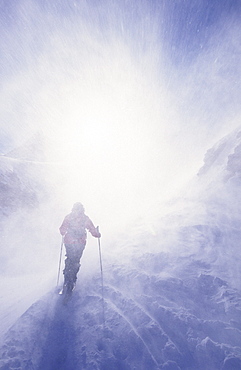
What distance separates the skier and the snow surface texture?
→ 0.61 m

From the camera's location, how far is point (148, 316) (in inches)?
213

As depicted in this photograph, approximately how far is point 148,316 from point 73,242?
3.44m

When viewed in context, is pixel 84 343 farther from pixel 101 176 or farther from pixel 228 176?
pixel 101 176

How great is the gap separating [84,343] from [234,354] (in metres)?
3.84

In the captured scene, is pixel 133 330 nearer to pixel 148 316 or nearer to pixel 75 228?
pixel 148 316

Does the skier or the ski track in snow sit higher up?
the skier

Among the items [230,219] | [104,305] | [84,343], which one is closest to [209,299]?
[104,305]

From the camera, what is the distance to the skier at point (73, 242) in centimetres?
642

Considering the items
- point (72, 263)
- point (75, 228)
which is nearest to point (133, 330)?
point (72, 263)

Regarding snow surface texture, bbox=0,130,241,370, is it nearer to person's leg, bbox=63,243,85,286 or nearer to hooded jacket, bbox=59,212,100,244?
person's leg, bbox=63,243,85,286

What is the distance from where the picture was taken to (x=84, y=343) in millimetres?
4750

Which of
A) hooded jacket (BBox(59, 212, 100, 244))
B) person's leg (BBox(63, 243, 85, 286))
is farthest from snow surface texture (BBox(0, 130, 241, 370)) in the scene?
hooded jacket (BBox(59, 212, 100, 244))

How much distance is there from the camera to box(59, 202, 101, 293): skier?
642 centimetres

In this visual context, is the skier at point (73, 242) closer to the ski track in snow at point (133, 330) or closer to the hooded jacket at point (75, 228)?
the hooded jacket at point (75, 228)
